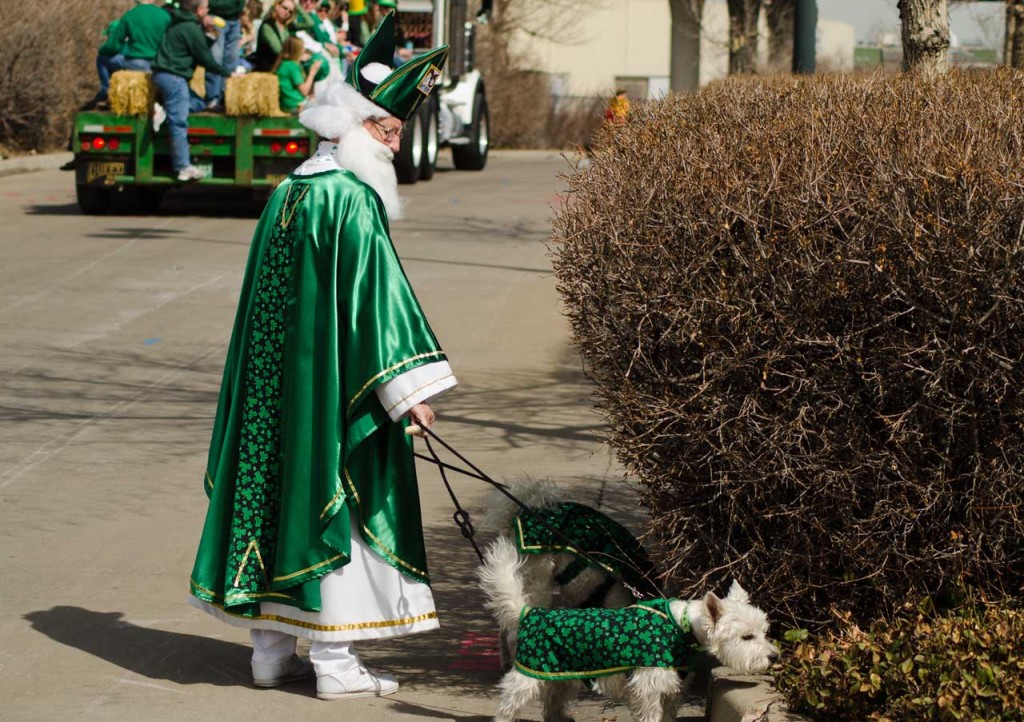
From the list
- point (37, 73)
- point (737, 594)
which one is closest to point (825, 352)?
point (737, 594)

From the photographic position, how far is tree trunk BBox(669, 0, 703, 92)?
26359 mm

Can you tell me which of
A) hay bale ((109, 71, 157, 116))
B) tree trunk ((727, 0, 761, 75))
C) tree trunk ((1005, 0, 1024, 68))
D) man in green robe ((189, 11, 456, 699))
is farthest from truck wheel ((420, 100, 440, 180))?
man in green robe ((189, 11, 456, 699))

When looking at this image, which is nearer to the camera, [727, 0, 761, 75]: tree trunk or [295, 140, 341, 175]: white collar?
[295, 140, 341, 175]: white collar

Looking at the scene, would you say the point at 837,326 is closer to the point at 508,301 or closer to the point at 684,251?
the point at 684,251

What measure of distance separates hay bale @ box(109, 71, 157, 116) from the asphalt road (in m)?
1.30

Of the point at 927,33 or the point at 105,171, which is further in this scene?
the point at 105,171

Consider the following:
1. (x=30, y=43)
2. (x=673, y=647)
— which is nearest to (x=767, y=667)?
(x=673, y=647)

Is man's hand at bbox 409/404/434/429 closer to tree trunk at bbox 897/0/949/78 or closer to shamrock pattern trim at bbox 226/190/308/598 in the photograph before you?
shamrock pattern trim at bbox 226/190/308/598

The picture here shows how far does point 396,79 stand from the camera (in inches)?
184

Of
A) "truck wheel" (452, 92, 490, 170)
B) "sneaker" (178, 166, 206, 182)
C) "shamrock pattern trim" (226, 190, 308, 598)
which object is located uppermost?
"truck wheel" (452, 92, 490, 170)

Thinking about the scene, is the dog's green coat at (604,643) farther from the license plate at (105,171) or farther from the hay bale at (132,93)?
the license plate at (105,171)

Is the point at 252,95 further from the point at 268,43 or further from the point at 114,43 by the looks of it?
the point at 114,43

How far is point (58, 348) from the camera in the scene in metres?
10.0

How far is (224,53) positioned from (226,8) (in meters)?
0.62
